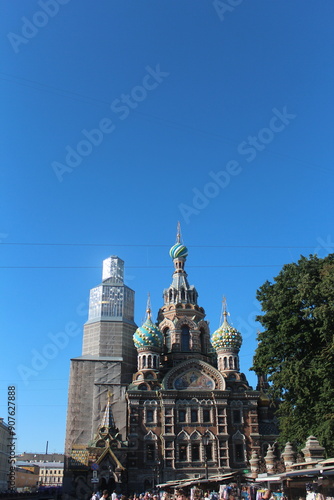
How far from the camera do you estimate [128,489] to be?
3966cm

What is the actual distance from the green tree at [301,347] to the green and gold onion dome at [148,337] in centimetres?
2034

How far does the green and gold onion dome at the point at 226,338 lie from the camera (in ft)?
156

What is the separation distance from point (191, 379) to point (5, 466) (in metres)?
36.6

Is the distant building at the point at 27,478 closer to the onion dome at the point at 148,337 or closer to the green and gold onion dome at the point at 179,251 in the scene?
the onion dome at the point at 148,337

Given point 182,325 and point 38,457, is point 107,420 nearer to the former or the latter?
point 182,325

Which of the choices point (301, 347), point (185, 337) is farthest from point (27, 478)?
point (301, 347)

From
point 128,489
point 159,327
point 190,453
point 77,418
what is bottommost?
point 128,489

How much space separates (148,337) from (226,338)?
794cm

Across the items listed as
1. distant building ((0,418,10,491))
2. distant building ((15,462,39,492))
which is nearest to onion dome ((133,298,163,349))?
Result: distant building ((0,418,10,491))

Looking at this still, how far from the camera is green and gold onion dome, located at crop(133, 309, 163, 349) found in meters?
46.1

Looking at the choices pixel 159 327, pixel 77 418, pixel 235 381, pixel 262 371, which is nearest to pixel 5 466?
pixel 77 418

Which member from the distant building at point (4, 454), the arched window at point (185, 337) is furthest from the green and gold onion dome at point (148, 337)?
the distant building at point (4, 454)

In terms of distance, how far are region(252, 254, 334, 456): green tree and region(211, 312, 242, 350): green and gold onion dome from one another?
67.9 ft

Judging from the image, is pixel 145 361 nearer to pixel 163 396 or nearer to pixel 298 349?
pixel 163 396
